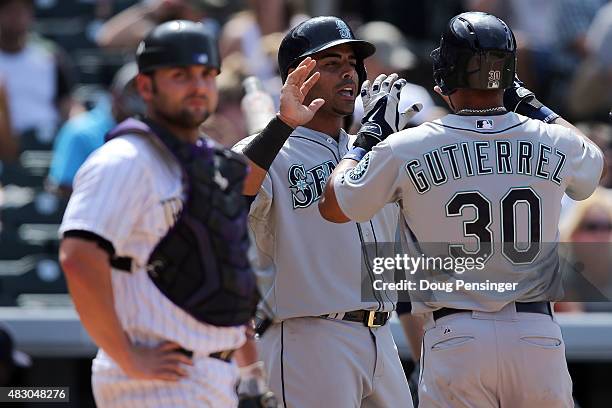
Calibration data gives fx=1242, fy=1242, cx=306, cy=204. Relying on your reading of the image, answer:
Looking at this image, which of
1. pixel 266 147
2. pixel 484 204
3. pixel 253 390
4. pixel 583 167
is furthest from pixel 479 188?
pixel 253 390

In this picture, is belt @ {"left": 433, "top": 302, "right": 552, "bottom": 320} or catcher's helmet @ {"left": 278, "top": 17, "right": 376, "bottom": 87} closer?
belt @ {"left": 433, "top": 302, "right": 552, "bottom": 320}

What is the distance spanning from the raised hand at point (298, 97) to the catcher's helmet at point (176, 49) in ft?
3.40

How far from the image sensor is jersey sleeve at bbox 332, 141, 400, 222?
4309mm

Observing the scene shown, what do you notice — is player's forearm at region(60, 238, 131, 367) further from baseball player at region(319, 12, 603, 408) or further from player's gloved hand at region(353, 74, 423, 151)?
player's gloved hand at region(353, 74, 423, 151)

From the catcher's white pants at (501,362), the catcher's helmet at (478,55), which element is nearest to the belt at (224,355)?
the catcher's white pants at (501,362)

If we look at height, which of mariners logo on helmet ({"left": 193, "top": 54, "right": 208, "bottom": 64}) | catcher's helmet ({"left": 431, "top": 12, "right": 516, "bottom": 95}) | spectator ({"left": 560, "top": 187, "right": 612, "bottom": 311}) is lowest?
spectator ({"left": 560, "top": 187, "right": 612, "bottom": 311})

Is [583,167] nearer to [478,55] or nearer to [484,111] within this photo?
[484,111]

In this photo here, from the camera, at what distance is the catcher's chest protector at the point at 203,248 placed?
3.56 m

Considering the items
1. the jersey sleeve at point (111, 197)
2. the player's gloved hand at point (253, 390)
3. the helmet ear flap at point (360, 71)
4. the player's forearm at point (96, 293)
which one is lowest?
the player's gloved hand at point (253, 390)

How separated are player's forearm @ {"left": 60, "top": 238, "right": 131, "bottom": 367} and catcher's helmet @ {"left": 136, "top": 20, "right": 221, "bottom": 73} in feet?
1.88

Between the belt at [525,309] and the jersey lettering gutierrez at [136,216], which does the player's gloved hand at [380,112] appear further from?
the jersey lettering gutierrez at [136,216]

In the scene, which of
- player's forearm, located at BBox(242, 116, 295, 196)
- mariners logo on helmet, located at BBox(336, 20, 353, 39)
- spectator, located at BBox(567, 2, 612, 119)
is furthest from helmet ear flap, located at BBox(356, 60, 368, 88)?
spectator, located at BBox(567, 2, 612, 119)

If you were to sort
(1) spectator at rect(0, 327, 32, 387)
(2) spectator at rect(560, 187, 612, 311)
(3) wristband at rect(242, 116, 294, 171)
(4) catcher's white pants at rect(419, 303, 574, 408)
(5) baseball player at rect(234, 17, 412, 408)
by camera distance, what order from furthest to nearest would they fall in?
1. (2) spectator at rect(560, 187, 612, 311)
2. (1) spectator at rect(0, 327, 32, 387)
3. (5) baseball player at rect(234, 17, 412, 408)
4. (3) wristband at rect(242, 116, 294, 171)
5. (4) catcher's white pants at rect(419, 303, 574, 408)

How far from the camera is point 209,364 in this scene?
3.63 m
